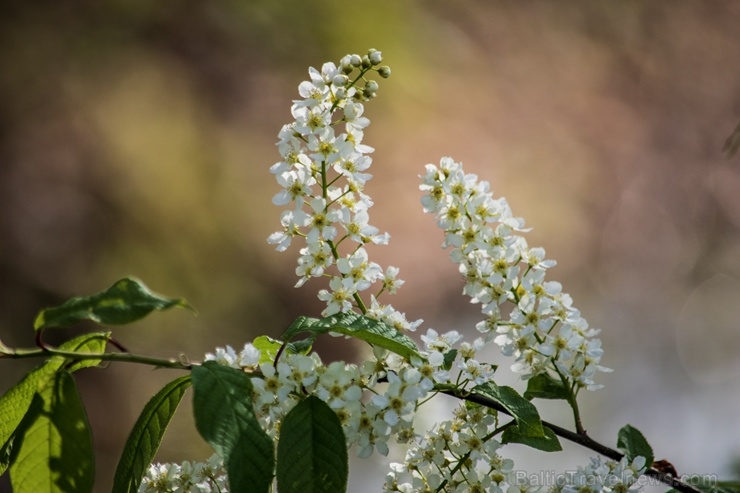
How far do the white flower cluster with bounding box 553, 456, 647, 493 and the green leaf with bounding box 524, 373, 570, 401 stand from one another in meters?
0.06

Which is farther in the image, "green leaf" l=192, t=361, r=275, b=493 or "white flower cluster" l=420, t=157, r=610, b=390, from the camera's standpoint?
"white flower cluster" l=420, t=157, r=610, b=390

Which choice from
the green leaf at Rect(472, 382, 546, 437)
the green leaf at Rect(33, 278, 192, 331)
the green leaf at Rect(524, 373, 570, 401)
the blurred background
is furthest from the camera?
the blurred background

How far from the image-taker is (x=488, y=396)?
21.3 inches

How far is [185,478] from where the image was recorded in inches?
23.3

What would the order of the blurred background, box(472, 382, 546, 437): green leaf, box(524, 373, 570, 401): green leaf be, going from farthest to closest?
the blurred background < box(524, 373, 570, 401): green leaf < box(472, 382, 546, 437): green leaf

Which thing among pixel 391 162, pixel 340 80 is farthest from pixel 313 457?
pixel 391 162

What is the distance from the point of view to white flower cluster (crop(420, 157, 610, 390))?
0.58 metres

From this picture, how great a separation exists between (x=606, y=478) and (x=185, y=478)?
287 millimetres

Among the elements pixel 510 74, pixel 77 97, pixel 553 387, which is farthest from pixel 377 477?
pixel 510 74

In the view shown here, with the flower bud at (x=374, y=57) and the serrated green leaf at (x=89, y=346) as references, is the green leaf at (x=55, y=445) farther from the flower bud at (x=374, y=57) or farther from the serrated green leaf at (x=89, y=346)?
the flower bud at (x=374, y=57)

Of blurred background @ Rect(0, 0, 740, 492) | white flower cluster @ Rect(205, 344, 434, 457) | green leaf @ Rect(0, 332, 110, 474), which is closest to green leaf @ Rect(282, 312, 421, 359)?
white flower cluster @ Rect(205, 344, 434, 457)

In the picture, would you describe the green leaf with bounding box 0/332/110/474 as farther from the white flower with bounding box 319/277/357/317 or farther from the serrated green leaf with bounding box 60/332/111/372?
the white flower with bounding box 319/277/357/317

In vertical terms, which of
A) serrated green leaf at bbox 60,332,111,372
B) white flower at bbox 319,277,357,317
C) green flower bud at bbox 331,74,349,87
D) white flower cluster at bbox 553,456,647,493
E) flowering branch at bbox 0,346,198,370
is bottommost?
flowering branch at bbox 0,346,198,370

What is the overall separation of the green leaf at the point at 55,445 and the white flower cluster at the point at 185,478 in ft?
0.41
